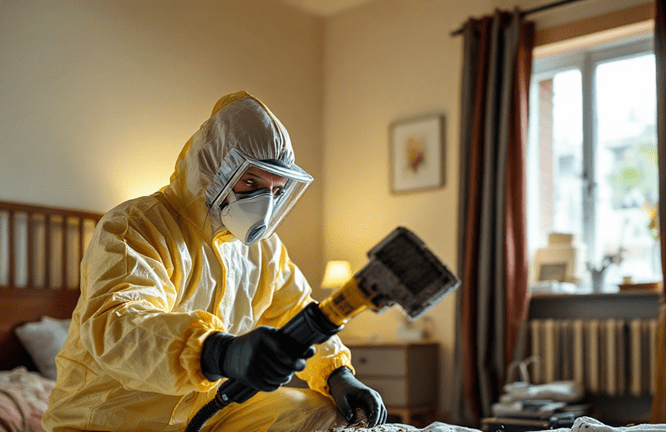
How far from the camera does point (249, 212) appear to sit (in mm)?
1501

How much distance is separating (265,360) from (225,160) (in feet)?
2.08

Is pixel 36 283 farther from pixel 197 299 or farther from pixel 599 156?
pixel 599 156

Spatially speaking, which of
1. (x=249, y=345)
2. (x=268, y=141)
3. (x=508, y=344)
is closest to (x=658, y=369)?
(x=508, y=344)

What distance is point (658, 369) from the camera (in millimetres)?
3395

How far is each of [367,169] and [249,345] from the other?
4.05 metres

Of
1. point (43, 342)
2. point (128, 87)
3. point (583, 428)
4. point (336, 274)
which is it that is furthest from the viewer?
point (336, 274)

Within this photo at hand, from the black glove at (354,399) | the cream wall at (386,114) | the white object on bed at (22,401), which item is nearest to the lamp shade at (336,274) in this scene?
the cream wall at (386,114)

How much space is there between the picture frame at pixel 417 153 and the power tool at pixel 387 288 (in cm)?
367

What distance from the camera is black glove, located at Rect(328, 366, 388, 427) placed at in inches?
58.9

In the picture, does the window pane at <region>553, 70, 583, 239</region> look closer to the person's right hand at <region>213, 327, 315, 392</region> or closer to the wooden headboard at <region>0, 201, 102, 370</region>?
the wooden headboard at <region>0, 201, 102, 370</region>

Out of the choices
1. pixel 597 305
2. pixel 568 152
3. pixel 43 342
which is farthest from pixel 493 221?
pixel 43 342

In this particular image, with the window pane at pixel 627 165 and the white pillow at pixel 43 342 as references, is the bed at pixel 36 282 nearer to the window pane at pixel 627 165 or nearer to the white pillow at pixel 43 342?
the white pillow at pixel 43 342

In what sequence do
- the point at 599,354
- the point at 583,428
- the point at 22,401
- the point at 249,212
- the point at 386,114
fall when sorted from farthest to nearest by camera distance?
the point at 386,114, the point at 599,354, the point at 22,401, the point at 249,212, the point at 583,428

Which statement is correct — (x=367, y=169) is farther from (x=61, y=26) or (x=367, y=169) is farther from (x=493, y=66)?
(x=61, y=26)
